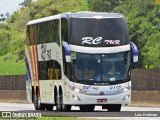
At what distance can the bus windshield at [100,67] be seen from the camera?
32.8m

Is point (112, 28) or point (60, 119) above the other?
point (112, 28)

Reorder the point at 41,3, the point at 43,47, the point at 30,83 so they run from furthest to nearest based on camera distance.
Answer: the point at 41,3
the point at 30,83
the point at 43,47

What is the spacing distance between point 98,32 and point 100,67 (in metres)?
1.55

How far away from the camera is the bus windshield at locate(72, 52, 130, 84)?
32781 millimetres

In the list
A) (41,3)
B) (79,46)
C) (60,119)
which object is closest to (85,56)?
(79,46)

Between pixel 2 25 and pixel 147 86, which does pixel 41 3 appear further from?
pixel 147 86

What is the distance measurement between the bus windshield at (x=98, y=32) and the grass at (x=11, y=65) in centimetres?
9429

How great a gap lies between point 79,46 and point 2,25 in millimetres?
144706

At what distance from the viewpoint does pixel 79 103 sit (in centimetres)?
3284

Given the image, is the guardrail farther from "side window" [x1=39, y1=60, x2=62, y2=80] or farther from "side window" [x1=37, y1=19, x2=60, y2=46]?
"side window" [x1=37, y1=19, x2=60, y2=46]

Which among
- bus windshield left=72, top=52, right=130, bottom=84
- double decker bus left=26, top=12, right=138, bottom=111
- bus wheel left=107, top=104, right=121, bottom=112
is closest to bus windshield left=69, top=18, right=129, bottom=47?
double decker bus left=26, top=12, right=138, bottom=111

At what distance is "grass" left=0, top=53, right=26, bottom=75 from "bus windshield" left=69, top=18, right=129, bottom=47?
309 feet

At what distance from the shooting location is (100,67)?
1298 inches

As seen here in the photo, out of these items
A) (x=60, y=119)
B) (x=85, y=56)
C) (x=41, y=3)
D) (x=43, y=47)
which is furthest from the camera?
(x=41, y=3)
